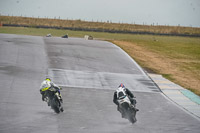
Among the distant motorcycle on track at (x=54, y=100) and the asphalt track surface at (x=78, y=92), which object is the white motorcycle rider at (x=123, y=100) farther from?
the distant motorcycle on track at (x=54, y=100)

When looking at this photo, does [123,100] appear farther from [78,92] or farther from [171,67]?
[171,67]

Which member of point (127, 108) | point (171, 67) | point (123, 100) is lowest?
point (171, 67)

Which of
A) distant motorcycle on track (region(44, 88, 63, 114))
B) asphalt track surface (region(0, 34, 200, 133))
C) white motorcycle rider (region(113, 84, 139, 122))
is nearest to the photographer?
asphalt track surface (region(0, 34, 200, 133))

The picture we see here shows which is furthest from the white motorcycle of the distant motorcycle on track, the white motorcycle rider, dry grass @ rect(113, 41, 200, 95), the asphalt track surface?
dry grass @ rect(113, 41, 200, 95)

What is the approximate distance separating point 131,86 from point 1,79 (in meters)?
8.55

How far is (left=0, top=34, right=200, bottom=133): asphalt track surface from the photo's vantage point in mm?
14195

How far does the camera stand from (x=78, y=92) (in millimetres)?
20062

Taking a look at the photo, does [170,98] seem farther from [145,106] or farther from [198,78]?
[198,78]

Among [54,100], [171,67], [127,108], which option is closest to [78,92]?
[54,100]

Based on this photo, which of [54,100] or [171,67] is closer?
[54,100]

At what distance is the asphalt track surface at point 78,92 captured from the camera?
14195mm

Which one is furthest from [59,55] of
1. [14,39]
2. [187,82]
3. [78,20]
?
[78,20]


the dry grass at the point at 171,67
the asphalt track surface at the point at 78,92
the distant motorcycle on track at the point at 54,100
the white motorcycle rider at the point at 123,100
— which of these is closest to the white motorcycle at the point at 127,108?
the white motorcycle rider at the point at 123,100

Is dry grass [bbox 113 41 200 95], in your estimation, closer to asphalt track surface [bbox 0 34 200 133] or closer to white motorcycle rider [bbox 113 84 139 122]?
asphalt track surface [bbox 0 34 200 133]
